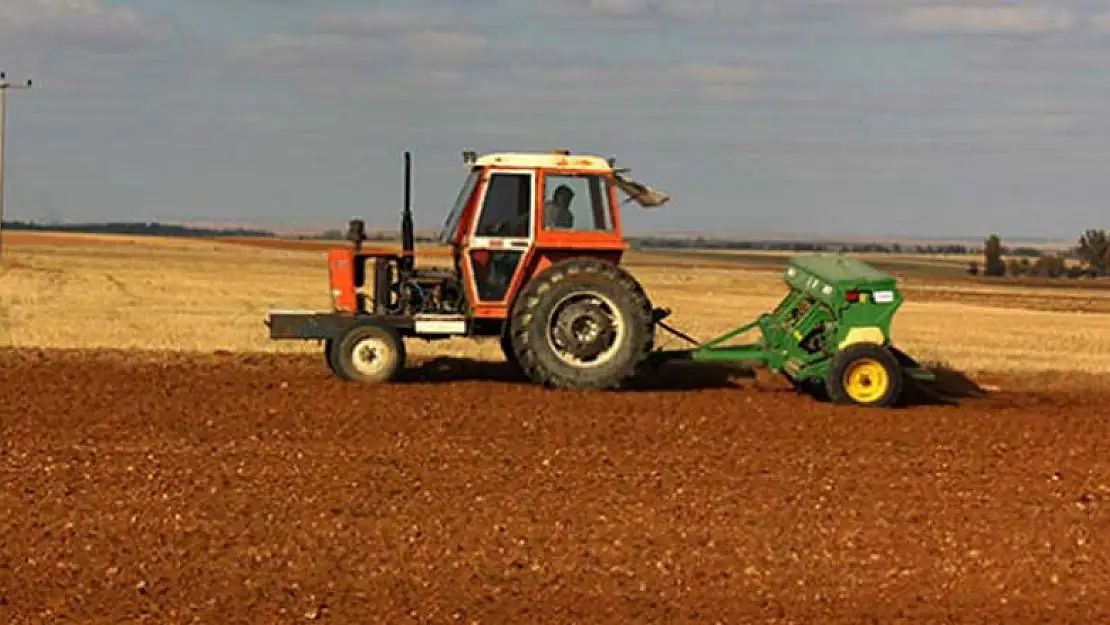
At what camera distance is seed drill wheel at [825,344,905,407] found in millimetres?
14195

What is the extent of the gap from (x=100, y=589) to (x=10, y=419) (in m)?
5.13

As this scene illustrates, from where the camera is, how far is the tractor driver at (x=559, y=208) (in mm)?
14711

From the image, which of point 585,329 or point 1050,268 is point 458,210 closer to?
point 585,329

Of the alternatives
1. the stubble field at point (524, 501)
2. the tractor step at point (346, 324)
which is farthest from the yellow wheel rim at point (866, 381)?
the tractor step at point (346, 324)

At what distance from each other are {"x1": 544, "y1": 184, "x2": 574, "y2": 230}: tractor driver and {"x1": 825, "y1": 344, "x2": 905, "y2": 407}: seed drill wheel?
2.82 metres

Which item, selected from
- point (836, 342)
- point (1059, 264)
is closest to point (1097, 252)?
point (1059, 264)

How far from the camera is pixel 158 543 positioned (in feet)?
26.9

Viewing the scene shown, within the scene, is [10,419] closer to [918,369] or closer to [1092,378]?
[918,369]

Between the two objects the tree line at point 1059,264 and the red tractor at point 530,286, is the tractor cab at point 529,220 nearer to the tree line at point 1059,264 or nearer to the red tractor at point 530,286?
the red tractor at point 530,286

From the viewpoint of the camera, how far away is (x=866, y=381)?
46.9 feet

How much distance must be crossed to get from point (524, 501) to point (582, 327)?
17.0 ft

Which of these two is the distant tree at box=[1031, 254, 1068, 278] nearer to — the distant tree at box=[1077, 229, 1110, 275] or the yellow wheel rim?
the distant tree at box=[1077, 229, 1110, 275]

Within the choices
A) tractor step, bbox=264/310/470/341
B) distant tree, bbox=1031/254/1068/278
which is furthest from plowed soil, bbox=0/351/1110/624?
distant tree, bbox=1031/254/1068/278

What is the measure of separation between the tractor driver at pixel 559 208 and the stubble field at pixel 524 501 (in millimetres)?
1581
